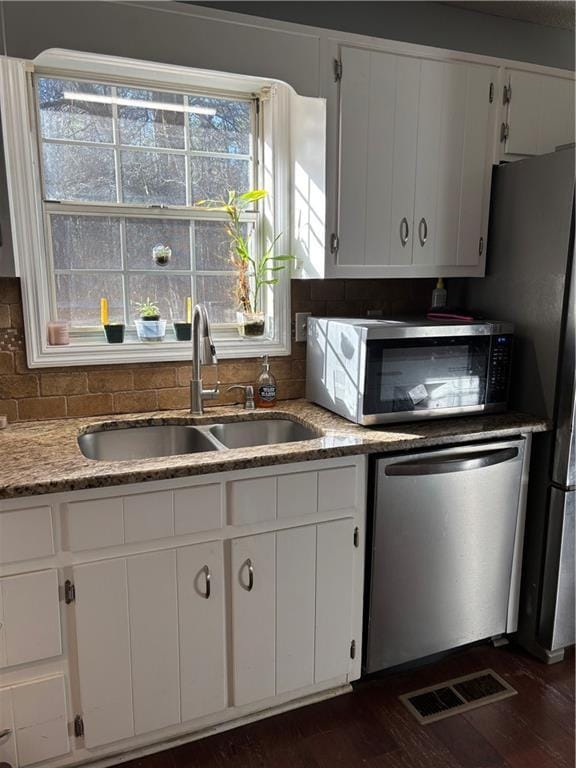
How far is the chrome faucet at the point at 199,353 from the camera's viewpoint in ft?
6.87

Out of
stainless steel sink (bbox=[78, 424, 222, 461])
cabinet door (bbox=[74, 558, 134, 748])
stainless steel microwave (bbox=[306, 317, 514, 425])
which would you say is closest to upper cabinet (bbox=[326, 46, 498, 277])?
stainless steel microwave (bbox=[306, 317, 514, 425])

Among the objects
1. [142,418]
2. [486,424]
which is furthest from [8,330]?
[486,424]

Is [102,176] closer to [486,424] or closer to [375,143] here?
[375,143]

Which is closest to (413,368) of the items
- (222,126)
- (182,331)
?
(182,331)

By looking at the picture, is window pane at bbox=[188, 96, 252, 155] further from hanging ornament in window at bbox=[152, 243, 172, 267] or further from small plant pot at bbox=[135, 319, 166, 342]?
small plant pot at bbox=[135, 319, 166, 342]

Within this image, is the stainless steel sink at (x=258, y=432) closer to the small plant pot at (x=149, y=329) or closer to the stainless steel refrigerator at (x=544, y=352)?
the small plant pot at (x=149, y=329)

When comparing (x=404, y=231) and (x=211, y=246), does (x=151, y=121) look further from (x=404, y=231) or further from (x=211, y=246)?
(x=404, y=231)

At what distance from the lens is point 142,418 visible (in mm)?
2174

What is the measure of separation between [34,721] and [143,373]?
1.18m

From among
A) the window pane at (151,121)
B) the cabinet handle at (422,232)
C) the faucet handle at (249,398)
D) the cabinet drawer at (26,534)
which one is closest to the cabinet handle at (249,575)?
the cabinet drawer at (26,534)

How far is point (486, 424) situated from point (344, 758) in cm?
118

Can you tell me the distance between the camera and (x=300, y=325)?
245cm

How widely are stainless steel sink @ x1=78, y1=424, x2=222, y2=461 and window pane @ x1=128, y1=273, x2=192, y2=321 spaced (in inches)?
18.5

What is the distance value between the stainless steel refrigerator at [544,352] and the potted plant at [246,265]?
0.88m
